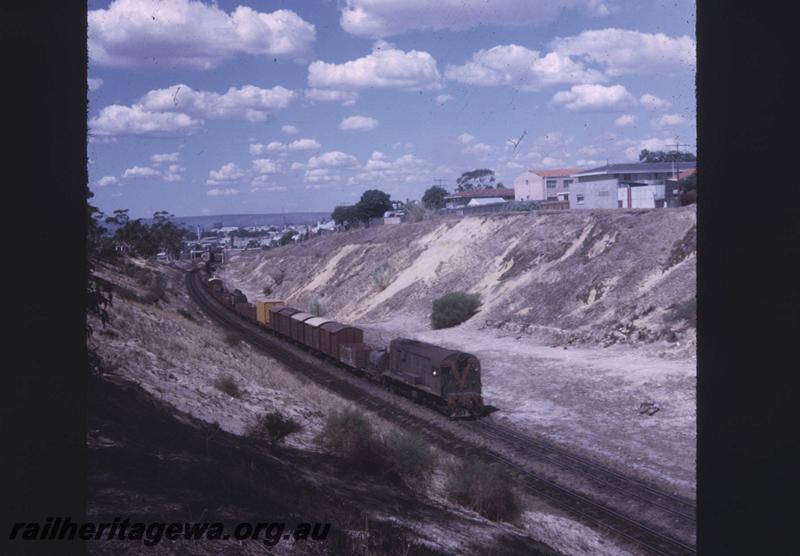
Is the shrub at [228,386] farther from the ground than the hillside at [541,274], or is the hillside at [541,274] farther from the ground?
the hillside at [541,274]

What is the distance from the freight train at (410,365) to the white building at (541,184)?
364 feet

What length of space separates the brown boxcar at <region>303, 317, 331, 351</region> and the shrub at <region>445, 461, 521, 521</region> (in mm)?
24249

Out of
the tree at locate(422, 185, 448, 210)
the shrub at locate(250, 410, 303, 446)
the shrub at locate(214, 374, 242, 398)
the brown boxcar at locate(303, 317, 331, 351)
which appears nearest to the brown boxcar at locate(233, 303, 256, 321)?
the brown boxcar at locate(303, 317, 331, 351)

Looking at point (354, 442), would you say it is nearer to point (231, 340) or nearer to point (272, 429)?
point (272, 429)

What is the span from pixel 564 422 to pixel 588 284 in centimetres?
2362

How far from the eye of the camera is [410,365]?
28.8 m

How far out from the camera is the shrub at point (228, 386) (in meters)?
24.4

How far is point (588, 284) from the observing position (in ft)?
159

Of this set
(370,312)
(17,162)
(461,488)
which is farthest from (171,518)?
(370,312)

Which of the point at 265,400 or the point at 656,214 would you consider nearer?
the point at 265,400

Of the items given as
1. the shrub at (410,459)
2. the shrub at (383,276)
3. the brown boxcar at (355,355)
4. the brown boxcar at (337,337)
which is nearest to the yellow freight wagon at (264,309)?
the brown boxcar at (337,337)

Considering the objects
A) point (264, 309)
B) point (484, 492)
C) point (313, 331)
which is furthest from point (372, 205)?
point (484, 492)

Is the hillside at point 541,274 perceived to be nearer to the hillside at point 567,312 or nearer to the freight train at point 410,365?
the hillside at point 567,312
